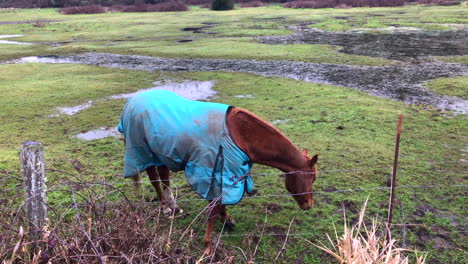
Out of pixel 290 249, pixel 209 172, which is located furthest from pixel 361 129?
pixel 209 172

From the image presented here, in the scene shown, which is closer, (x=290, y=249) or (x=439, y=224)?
(x=290, y=249)

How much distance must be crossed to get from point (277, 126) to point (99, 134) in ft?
10.1

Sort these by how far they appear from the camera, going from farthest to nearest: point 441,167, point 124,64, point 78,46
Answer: point 78,46 → point 124,64 → point 441,167

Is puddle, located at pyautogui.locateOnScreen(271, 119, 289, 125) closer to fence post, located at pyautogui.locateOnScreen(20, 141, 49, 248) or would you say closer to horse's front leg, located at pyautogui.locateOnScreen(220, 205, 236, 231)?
horse's front leg, located at pyautogui.locateOnScreen(220, 205, 236, 231)

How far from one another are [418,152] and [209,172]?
3.73 meters

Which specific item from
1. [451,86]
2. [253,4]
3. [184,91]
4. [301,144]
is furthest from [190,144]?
[253,4]

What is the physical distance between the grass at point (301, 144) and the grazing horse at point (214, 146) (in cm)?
62

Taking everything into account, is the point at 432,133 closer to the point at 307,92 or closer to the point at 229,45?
the point at 307,92

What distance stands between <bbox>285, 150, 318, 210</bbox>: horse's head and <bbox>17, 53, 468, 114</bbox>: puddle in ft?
17.8

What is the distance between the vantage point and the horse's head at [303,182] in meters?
3.58

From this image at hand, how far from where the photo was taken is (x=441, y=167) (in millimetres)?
5242

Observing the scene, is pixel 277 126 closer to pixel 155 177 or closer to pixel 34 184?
pixel 155 177

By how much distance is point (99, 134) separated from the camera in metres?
6.68

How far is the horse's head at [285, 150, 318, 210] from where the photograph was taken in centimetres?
358
